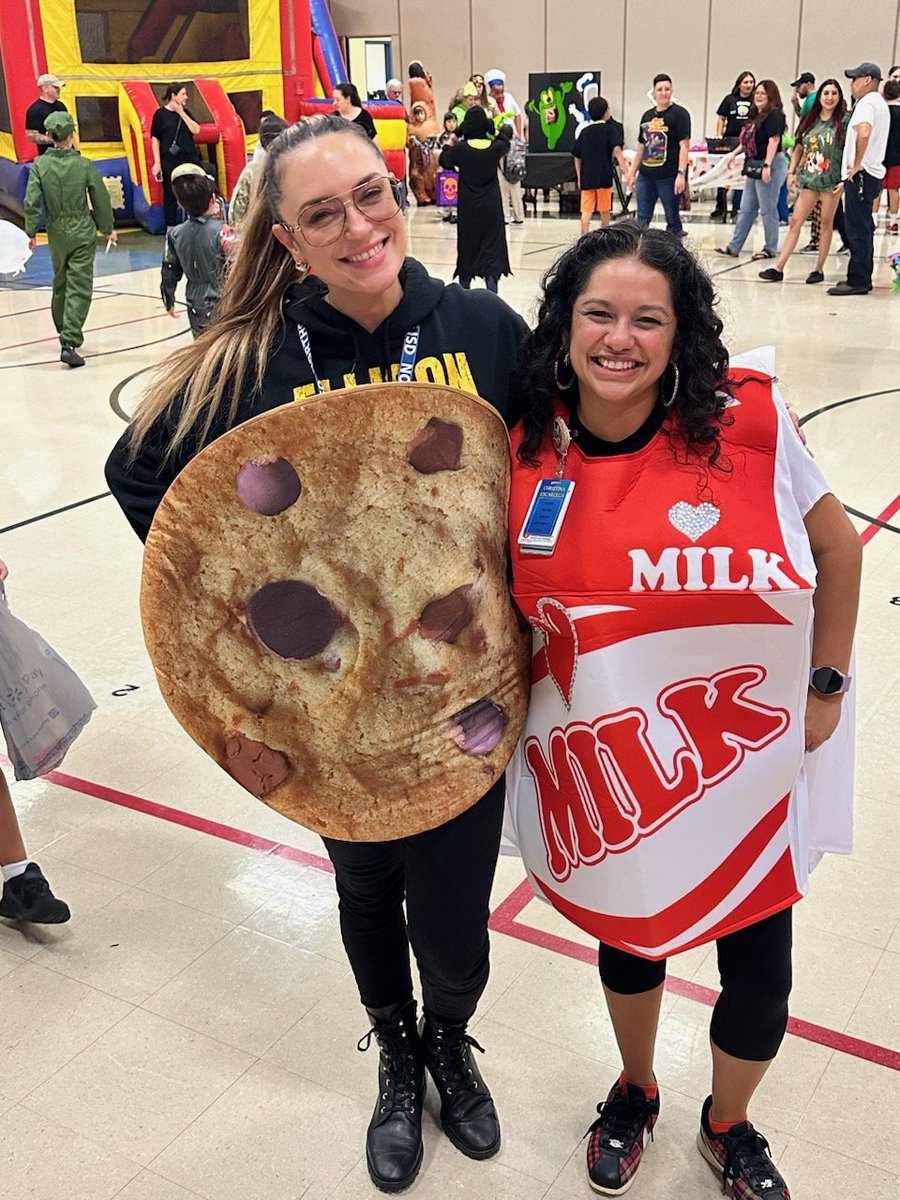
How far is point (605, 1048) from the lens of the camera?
7.06ft

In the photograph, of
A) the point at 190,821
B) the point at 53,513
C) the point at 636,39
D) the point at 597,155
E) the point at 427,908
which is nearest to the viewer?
the point at 427,908

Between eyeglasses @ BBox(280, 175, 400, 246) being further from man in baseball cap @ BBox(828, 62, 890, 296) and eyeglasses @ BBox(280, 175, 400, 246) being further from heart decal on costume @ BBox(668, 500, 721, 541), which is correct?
man in baseball cap @ BBox(828, 62, 890, 296)

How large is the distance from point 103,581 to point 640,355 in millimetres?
3243

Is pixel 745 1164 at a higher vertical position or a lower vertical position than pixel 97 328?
higher

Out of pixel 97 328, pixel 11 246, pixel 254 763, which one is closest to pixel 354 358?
pixel 254 763

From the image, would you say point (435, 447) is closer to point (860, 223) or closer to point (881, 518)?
point (881, 518)

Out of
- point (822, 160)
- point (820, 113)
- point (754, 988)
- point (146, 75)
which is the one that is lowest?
point (754, 988)

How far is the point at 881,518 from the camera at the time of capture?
15.3 feet

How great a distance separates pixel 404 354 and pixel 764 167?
9.97m

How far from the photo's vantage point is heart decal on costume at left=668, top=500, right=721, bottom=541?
1.53 metres

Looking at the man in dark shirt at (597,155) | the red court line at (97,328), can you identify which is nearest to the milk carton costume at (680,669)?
the red court line at (97,328)

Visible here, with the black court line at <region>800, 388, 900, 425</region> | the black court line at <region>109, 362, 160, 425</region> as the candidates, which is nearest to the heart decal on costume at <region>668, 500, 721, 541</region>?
the black court line at <region>800, 388, 900, 425</region>

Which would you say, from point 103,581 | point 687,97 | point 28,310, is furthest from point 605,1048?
point 687,97

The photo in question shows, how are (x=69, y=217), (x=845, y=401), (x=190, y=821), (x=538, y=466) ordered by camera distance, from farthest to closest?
(x=69, y=217)
(x=845, y=401)
(x=190, y=821)
(x=538, y=466)
